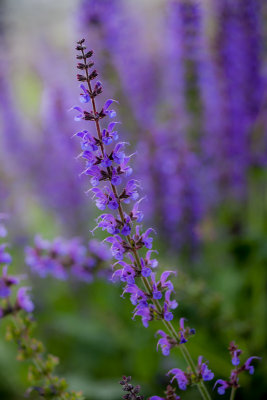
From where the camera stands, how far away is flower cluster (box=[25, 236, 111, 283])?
202 centimetres

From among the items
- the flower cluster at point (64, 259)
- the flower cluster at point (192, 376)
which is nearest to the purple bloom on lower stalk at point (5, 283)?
the flower cluster at point (64, 259)

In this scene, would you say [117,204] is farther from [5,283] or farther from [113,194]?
[5,283]

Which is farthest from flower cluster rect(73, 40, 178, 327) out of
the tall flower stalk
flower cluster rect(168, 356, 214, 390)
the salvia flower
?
the salvia flower

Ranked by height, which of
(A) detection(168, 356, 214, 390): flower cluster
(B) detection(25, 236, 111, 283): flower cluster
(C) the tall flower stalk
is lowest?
(A) detection(168, 356, 214, 390): flower cluster

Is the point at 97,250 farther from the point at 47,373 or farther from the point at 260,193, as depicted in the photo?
the point at 260,193

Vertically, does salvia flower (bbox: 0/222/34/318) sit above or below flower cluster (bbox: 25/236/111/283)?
below

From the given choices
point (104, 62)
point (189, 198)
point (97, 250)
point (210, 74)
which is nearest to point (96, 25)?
point (104, 62)

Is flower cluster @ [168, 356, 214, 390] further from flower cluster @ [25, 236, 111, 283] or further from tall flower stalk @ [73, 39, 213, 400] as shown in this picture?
flower cluster @ [25, 236, 111, 283]

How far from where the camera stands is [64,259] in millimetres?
2072

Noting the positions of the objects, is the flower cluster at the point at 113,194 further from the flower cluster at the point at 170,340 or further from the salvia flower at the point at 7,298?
the salvia flower at the point at 7,298

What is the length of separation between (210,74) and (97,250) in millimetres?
1974

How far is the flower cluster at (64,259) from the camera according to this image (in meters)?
2.02

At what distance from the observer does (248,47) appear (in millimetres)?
3072


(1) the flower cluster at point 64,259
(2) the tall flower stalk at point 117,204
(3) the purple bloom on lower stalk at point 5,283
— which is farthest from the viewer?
(1) the flower cluster at point 64,259
